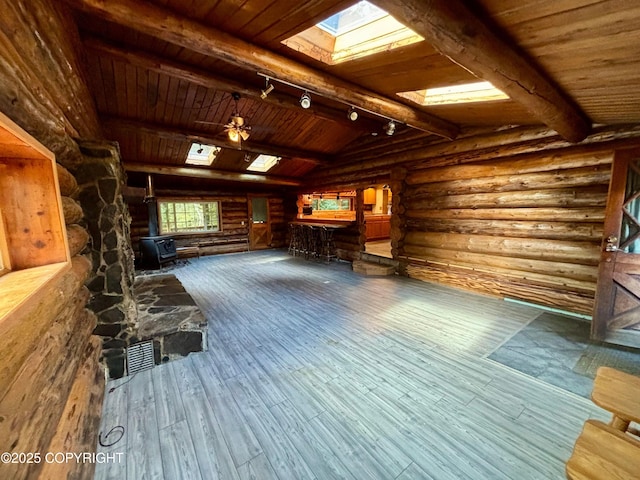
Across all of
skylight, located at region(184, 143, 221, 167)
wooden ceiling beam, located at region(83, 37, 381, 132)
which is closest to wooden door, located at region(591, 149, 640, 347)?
wooden ceiling beam, located at region(83, 37, 381, 132)

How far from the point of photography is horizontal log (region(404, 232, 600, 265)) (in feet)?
12.4

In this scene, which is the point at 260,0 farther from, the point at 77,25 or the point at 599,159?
the point at 599,159

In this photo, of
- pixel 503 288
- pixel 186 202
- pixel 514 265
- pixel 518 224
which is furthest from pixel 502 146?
pixel 186 202

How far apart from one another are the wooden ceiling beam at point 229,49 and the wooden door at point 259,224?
7389 millimetres

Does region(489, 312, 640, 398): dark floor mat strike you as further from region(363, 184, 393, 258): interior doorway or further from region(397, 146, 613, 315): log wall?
region(363, 184, 393, 258): interior doorway

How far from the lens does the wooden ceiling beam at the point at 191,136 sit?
4.90 m

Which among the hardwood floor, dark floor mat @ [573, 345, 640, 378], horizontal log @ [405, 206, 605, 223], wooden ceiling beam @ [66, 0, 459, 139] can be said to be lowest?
dark floor mat @ [573, 345, 640, 378]

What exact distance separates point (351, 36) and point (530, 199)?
3867 mm

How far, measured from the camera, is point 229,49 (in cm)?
236

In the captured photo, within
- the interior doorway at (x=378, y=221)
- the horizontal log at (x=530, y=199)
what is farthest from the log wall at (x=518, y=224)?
the interior doorway at (x=378, y=221)

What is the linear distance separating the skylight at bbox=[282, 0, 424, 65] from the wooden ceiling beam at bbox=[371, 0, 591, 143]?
0.72 metres

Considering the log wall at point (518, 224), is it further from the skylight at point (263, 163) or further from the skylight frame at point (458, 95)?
the skylight at point (263, 163)

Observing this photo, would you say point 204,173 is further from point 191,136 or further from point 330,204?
point 330,204

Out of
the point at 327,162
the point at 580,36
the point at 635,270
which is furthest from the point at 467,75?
the point at 327,162
